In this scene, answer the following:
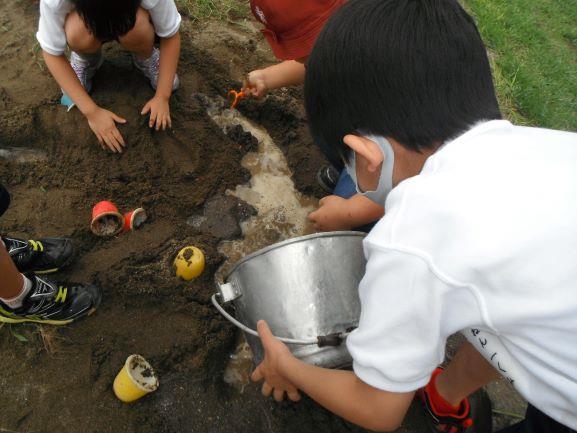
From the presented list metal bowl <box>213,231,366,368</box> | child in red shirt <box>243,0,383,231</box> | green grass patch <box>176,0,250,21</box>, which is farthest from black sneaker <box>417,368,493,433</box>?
green grass patch <box>176,0,250,21</box>

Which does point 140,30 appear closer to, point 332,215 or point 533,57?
point 332,215

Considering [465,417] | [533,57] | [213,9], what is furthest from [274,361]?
[533,57]

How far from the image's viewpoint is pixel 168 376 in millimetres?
1586

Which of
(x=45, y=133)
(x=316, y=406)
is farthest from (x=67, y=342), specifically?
(x=45, y=133)

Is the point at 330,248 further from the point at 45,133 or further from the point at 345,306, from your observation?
the point at 45,133

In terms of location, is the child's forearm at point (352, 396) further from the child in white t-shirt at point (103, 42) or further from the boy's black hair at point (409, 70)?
the child in white t-shirt at point (103, 42)

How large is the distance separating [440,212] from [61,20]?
184cm

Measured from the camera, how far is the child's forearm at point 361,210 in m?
1.71

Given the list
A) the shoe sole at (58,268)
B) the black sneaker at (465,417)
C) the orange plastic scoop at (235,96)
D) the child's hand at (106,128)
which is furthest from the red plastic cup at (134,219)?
the black sneaker at (465,417)

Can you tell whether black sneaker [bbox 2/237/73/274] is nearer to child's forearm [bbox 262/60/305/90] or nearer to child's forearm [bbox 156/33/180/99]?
child's forearm [bbox 156/33/180/99]

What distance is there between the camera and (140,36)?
2041mm

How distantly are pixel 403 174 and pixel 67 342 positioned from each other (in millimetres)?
1337

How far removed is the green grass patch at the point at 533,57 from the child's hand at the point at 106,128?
7.93 ft

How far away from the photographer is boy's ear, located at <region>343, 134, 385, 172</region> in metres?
0.95
